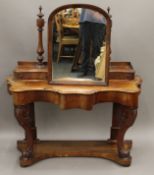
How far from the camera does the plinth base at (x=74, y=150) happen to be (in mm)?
2348

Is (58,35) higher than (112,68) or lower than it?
higher

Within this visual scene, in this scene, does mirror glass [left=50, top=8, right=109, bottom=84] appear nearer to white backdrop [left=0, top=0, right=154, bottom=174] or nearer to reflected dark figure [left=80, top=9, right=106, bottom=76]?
reflected dark figure [left=80, top=9, right=106, bottom=76]

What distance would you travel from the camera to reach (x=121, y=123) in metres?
2.27

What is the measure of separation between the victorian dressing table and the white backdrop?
8cm

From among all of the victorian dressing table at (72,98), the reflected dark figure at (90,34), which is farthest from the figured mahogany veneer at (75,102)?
the reflected dark figure at (90,34)

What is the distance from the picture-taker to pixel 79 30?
214cm

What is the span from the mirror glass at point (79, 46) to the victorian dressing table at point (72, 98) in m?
0.03

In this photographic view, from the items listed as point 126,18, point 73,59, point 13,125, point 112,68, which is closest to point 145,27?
point 126,18

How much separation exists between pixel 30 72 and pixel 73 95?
1.06 feet

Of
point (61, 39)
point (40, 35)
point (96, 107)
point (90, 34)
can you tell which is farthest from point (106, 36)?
point (96, 107)

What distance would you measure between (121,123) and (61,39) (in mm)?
617

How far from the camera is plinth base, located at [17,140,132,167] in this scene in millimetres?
2348

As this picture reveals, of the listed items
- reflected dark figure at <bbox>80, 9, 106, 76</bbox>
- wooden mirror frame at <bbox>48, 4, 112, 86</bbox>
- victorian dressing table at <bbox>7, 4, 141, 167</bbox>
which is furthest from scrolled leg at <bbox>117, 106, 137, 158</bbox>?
reflected dark figure at <bbox>80, 9, 106, 76</bbox>

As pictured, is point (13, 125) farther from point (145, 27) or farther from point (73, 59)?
point (145, 27)
